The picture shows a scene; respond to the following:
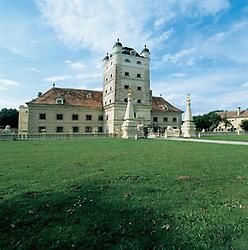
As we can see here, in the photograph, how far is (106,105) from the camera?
4925 cm

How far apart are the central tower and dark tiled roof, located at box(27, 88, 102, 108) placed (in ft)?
8.84

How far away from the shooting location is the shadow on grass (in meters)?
2.97

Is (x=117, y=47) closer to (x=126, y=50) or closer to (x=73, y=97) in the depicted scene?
(x=126, y=50)

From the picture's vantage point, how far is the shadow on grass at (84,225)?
297cm

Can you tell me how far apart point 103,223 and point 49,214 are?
3.34 ft

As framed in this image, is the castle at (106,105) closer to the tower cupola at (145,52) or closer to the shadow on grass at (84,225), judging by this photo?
the tower cupola at (145,52)

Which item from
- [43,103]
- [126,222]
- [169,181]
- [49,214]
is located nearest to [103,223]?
[126,222]

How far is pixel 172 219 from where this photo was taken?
12.1ft

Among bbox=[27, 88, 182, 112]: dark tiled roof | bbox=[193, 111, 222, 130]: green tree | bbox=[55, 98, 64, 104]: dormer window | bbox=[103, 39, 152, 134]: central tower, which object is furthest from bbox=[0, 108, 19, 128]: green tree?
bbox=[193, 111, 222, 130]: green tree

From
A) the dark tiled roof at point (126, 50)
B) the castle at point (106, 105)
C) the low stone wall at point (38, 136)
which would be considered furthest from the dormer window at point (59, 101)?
the low stone wall at point (38, 136)

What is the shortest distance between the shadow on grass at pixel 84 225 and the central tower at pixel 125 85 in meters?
40.4

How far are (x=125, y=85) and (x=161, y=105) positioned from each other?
466 inches

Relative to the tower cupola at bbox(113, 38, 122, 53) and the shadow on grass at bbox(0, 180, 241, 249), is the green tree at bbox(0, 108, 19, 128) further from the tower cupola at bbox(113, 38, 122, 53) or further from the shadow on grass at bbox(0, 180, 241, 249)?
the shadow on grass at bbox(0, 180, 241, 249)

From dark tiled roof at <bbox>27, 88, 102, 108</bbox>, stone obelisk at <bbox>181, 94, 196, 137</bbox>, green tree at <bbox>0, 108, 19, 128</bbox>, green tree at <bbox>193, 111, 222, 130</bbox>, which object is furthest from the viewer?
green tree at <bbox>193, 111, 222, 130</bbox>
